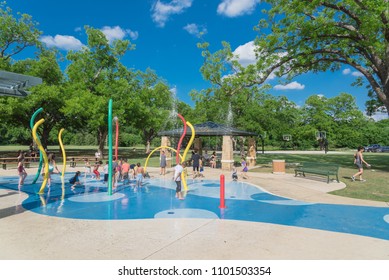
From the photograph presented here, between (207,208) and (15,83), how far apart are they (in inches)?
295

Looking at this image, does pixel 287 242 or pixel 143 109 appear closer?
pixel 287 242

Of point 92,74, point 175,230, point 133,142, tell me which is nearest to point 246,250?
point 175,230

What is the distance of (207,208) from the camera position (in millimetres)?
9383

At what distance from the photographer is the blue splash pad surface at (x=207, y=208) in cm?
765

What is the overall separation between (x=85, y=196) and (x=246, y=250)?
27.5ft

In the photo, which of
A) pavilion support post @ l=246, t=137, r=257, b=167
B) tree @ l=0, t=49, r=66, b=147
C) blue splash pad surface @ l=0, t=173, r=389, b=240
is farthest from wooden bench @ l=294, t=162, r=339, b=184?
tree @ l=0, t=49, r=66, b=147

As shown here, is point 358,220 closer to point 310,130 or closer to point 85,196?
point 85,196

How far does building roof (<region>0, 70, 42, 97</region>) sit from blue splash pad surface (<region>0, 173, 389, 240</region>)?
4005 millimetres

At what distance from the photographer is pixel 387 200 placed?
1024cm

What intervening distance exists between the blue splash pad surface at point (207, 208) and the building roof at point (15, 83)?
13.1 feet

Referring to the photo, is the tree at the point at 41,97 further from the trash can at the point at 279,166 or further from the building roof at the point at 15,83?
the trash can at the point at 279,166

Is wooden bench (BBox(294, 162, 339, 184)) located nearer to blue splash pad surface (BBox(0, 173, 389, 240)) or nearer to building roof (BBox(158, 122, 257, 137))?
blue splash pad surface (BBox(0, 173, 389, 240))

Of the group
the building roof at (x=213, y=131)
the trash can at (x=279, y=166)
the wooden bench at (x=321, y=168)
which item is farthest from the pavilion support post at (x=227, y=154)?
the wooden bench at (x=321, y=168)

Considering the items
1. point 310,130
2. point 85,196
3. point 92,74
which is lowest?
point 85,196
